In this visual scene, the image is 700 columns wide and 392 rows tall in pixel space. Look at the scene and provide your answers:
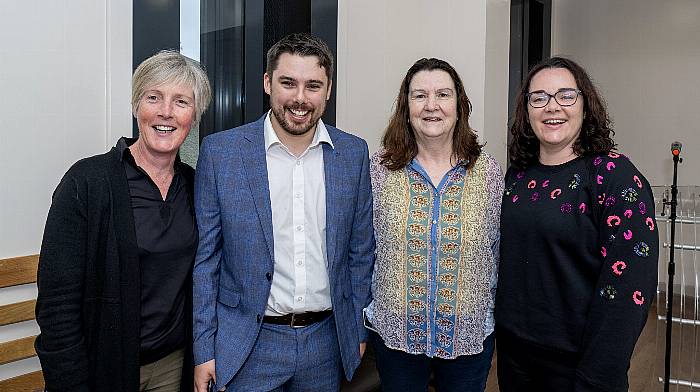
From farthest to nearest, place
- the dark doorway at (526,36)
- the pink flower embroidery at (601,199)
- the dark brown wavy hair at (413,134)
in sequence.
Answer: the dark doorway at (526,36) → the dark brown wavy hair at (413,134) → the pink flower embroidery at (601,199)

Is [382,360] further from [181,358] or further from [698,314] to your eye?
[698,314]

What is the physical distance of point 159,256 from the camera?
170 centimetres

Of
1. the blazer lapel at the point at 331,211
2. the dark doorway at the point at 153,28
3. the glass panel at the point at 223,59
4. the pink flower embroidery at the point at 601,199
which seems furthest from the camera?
the glass panel at the point at 223,59

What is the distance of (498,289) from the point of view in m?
1.93

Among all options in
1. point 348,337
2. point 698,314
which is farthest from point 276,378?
A: point 698,314

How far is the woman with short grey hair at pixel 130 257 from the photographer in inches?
61.3

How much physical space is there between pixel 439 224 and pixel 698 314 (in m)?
1.99

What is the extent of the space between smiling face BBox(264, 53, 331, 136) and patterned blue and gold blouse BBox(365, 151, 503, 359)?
380 mm

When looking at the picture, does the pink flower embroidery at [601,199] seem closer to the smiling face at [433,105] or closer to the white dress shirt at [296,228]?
the smiling face at [433,105]

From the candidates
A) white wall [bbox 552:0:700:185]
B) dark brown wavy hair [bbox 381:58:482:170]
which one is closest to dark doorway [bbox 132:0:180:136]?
dark brown wavy hair [bbox 381:58:482:170]

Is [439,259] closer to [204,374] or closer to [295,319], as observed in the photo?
[295,319]

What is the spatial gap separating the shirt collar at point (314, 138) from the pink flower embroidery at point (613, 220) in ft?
2.87

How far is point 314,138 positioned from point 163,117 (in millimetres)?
479

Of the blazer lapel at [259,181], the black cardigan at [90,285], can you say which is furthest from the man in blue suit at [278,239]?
the black cardigan at [90,285]
